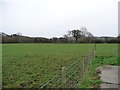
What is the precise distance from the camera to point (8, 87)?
5.89 meters

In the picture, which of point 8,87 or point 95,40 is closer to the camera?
point 8,87

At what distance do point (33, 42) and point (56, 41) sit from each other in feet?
31.0

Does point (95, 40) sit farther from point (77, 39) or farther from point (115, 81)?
point (115, 81)

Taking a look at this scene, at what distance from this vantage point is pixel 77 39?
233ft

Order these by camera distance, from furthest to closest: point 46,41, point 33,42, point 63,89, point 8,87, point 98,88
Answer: point 46,41
point 33,42
point 8,87
point 98,88
point 63,89

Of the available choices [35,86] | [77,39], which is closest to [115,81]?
[35,86]

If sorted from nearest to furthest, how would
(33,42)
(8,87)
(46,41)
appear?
(8,87)
(33,42)
(46,41)

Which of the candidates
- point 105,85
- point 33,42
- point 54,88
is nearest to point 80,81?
point 105,85

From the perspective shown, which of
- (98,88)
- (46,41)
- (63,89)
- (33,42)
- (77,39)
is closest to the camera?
(63,89)

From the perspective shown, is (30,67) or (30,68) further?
(30,67)

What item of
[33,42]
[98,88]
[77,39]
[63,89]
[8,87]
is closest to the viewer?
[63,89]

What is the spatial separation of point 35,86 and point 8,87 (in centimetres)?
74

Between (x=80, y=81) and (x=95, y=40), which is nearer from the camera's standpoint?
(x=80, y=81)

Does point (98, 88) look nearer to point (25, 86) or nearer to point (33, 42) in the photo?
point (25, 86)
